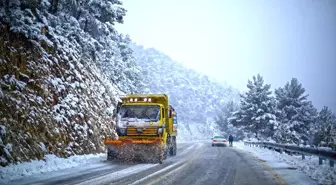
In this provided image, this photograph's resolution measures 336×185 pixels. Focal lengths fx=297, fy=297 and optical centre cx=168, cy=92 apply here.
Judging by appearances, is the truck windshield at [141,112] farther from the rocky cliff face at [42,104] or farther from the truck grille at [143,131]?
the rocky cliff face at [42,104]

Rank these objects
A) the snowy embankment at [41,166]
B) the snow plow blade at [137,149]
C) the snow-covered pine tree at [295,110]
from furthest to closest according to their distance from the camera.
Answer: the snow-covered pine tree at [295,110] → the snow plow blade at [137,149] → the snowy embankment at [41,166]

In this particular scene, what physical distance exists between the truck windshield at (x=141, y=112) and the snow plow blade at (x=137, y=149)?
140cm

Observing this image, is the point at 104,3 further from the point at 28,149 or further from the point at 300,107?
the point at 300,107

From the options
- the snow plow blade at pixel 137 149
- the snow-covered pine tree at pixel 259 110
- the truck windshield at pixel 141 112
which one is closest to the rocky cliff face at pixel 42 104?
the snow plow blade at pixel 137 149

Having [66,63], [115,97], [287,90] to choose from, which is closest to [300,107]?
[287,90]

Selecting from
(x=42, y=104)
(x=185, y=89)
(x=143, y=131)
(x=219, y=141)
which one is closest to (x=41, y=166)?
(x=42, y=104)

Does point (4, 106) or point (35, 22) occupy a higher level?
point (35, 22)

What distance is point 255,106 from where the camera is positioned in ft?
178

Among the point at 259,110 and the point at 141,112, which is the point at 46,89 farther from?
the point at 259,110

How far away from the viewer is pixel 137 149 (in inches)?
575

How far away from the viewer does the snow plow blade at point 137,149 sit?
14.1 meters

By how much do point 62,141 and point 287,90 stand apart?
4591 centimetres

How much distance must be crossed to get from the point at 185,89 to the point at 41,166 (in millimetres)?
123365

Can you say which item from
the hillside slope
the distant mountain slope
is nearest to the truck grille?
the hillside slope
